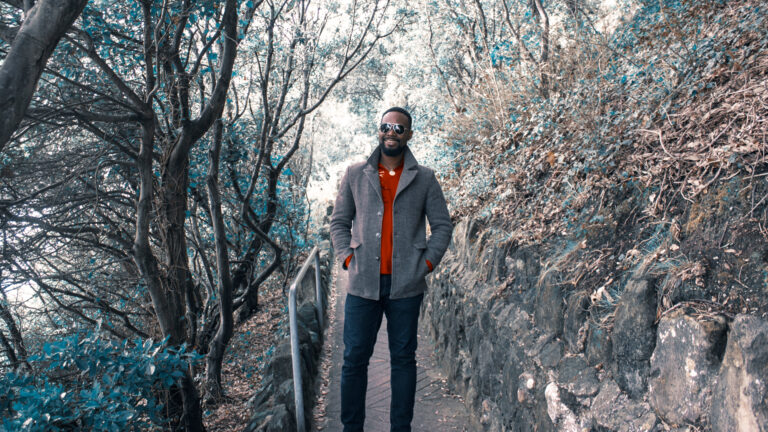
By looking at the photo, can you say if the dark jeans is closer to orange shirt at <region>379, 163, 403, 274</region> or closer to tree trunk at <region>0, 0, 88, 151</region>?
orange shirt at <region>379, 163, 403, 274</region>

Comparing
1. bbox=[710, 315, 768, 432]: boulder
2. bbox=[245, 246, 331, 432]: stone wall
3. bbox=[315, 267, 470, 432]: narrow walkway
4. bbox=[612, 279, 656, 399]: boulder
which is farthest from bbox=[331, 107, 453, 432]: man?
bbox=[710, 315, 768, 432]: boulder

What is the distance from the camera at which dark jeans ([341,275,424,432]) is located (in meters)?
2.81

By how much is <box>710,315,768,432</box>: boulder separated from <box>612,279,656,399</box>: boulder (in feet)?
1.21

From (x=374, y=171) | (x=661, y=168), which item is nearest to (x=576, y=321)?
(x=661, y=168)

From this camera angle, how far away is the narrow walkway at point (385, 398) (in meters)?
3.89

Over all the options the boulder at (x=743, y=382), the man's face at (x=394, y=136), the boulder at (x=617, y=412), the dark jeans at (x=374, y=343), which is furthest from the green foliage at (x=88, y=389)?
the boulder at (x=743, y=382)

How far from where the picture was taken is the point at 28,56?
1.79 metres

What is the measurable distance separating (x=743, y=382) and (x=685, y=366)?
0.25 m

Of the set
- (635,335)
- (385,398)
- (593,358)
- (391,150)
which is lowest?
(385,398)

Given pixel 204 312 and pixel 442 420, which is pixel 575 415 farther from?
pixel 204 312

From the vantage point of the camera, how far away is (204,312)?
19.0 feet

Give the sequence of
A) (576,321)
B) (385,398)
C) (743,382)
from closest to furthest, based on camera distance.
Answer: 1. (743,382)
2. (576,321)
3. (385,398)

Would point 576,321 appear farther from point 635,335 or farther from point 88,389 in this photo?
point 88,389

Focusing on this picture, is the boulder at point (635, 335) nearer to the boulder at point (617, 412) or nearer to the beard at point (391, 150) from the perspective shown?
the boulder at point (617, 412)
